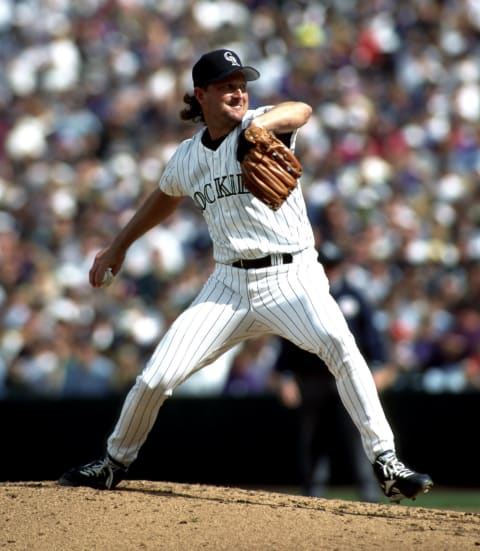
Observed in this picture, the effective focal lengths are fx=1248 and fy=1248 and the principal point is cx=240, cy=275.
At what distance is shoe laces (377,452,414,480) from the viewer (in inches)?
191

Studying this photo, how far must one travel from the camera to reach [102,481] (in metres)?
5.44

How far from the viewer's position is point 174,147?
12.8 meters

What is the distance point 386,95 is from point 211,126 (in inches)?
327

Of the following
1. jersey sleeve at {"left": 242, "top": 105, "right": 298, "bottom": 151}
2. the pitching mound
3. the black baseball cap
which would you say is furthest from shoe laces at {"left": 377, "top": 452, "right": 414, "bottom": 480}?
the black baseball cap

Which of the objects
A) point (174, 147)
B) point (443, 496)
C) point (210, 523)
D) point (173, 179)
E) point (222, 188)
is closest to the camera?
point (210, 523)

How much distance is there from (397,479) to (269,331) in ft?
2.68

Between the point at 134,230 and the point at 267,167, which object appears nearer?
the point at 267,167

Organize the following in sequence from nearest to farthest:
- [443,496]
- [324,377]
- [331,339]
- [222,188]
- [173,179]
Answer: [331,339] → [222,188] → [173,179] → [324,377] → [443,496]

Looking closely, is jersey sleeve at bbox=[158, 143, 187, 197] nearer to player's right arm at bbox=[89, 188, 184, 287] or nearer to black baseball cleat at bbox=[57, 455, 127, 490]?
player's right arm at bbox=[89, 188, 184, 287]

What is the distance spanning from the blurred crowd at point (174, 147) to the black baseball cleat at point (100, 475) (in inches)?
156

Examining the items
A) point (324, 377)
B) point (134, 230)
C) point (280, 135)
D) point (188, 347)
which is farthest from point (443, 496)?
point (280, 135)

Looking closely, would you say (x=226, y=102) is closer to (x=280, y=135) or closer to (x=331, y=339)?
(x=280, y=135)

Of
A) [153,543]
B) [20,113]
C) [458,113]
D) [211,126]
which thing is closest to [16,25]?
[20,113]

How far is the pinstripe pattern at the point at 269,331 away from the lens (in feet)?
16.4
